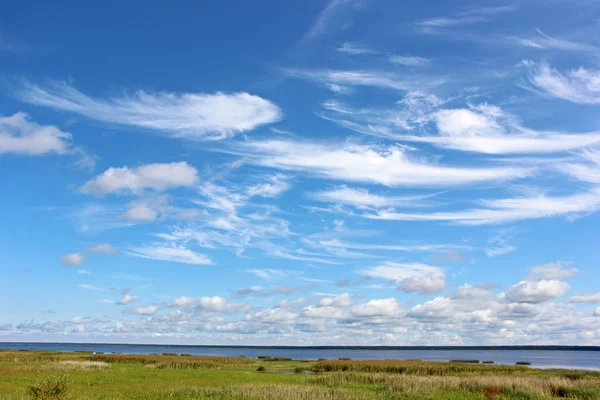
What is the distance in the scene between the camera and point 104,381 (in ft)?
151

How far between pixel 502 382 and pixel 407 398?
38.1ft

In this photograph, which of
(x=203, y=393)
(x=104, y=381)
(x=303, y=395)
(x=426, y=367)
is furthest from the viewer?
(x=426, y=367)

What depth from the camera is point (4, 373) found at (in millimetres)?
50500

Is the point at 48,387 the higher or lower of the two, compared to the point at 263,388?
higher

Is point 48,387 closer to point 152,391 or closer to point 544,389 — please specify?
point 152,391

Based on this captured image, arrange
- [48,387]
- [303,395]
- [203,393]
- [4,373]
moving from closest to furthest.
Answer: [48,387]
[303,395]
[203,393]
[4,373]

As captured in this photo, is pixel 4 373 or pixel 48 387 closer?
pixel 48 387

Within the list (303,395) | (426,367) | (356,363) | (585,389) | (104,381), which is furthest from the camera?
(356,363)

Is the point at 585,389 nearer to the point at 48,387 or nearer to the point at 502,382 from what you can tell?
the point at 502,382

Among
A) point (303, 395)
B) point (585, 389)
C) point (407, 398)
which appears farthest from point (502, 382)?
point (303, 395)

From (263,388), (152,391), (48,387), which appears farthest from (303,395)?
(48,387)

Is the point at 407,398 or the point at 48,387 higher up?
the point at 48,387

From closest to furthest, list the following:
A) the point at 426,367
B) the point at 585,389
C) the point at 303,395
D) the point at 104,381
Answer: the point at 303,395
the point at 585,389
the point at 104,381
the point at 426,367

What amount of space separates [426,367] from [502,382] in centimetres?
3002
